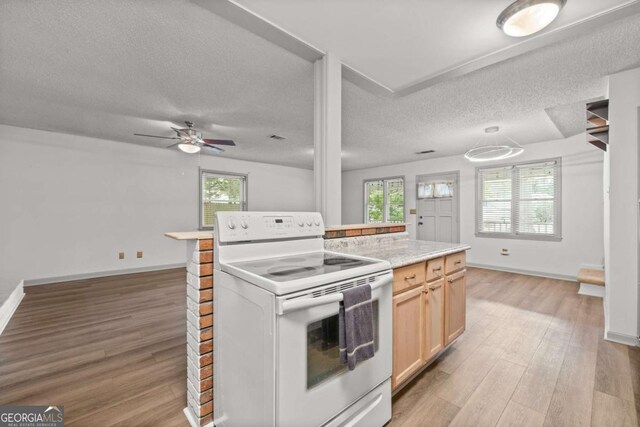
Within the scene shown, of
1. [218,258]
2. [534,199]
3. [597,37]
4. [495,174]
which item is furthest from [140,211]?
[534,199]

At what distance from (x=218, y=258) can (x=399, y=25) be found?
1981 mm

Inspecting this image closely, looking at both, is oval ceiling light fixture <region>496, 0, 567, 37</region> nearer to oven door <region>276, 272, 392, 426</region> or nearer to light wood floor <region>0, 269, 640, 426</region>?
oven door <region>276, 272, 392, 426</region>

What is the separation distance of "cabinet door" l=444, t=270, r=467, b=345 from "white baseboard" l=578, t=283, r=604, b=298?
9.67 feet

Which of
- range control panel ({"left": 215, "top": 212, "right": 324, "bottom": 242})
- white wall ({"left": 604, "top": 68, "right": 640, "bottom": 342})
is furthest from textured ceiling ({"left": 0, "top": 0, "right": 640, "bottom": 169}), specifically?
range control panel ({"left": 215, "top": 212, "right": 324, "bottom": 242})

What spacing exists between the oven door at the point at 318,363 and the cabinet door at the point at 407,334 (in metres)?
0.21

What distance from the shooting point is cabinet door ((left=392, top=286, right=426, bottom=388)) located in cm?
164

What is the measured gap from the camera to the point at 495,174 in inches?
219

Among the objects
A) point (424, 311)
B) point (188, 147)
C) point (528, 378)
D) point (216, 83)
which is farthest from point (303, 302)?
point (188, 147)

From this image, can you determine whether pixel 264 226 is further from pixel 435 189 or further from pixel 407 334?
pixel 435 189

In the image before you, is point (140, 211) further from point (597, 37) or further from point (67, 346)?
point (597, 37)

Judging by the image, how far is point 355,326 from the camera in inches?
48.0

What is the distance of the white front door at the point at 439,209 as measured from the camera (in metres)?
6.14

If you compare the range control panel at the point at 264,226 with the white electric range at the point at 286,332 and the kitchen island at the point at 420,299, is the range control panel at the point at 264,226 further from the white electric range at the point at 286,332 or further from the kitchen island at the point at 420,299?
the kitchen island at the point at 420,299

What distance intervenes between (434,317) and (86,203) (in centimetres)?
573
